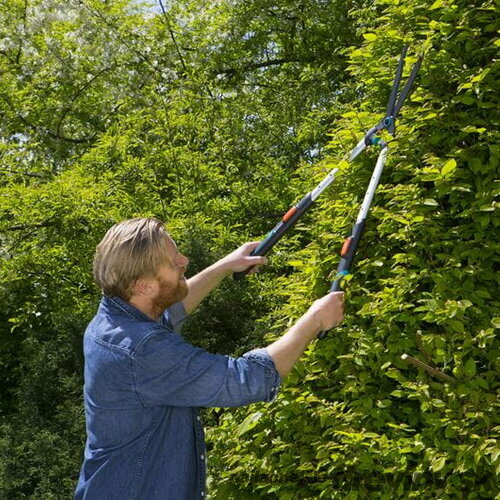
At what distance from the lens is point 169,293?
9.30ft

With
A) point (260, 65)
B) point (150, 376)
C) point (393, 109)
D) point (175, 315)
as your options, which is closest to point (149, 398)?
point (150, 376)

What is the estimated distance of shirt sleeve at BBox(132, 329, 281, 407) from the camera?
262cm

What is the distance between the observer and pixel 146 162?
23.8ft

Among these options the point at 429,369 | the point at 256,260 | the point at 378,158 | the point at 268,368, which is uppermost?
the point at 378,158

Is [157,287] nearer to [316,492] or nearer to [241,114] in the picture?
[316,492]

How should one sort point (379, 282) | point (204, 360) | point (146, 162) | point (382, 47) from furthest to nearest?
point (146, 162)
point (382, 47)
point (379, 282)
point (204, 360)

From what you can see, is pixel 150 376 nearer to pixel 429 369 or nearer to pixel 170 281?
pixel 170 281

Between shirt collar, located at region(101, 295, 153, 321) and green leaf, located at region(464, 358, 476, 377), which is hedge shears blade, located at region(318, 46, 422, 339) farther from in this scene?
shirt collar, located at region(101, 295, 153, 321)

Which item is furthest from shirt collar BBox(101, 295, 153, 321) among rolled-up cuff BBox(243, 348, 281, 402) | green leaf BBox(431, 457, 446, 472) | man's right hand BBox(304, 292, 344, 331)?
green leaf BBox(431, 457, 446, 472)

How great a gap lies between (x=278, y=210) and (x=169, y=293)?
402cm

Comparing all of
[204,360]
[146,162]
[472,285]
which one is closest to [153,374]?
[204,360]

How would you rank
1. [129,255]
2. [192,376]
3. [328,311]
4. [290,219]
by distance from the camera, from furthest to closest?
[290,219] → [328,311] → [129,255] → [192,376]

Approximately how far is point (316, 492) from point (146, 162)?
4.31 metres

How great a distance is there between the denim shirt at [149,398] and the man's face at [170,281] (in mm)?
82
